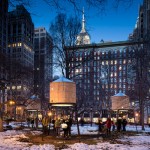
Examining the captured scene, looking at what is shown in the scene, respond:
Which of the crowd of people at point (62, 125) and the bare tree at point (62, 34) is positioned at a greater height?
the bare tree at point (62, 34)

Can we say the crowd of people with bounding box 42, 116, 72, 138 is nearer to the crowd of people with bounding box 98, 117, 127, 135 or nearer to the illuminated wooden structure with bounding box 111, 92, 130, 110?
the crowd of people with bounding box 98, 117, 127, 135

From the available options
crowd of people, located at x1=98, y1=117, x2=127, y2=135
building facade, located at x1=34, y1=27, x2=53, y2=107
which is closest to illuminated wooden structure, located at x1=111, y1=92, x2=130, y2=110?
crowd of people, located at x1=98, y1=117, x2=127, y2=135

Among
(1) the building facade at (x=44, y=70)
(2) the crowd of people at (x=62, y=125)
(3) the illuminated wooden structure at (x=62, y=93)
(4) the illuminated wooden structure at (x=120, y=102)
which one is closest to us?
(2) the crowd of people at (x=62, y=125)

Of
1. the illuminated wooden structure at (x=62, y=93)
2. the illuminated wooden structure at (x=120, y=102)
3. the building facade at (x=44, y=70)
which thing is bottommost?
the illuminated wooden structure at (x=120, y=102)

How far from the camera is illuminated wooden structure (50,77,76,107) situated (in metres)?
24.9

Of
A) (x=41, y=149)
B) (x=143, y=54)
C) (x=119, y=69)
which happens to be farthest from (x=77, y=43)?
(x=119, y=69)

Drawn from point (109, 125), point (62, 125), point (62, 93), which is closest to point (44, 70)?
point (109, 125)

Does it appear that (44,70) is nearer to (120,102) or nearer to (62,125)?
(120,102)

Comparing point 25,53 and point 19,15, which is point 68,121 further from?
point 25,53

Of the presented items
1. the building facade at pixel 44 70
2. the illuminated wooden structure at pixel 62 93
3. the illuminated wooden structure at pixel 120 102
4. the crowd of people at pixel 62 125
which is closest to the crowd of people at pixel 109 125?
the illuminated wooden structure at pixel 120 102

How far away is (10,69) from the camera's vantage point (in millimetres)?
45719

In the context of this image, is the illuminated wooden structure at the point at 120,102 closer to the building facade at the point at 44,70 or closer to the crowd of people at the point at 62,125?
the building facade at the point at 44,70

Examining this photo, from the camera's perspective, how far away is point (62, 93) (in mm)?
25078

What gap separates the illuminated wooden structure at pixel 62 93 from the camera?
24875mm
